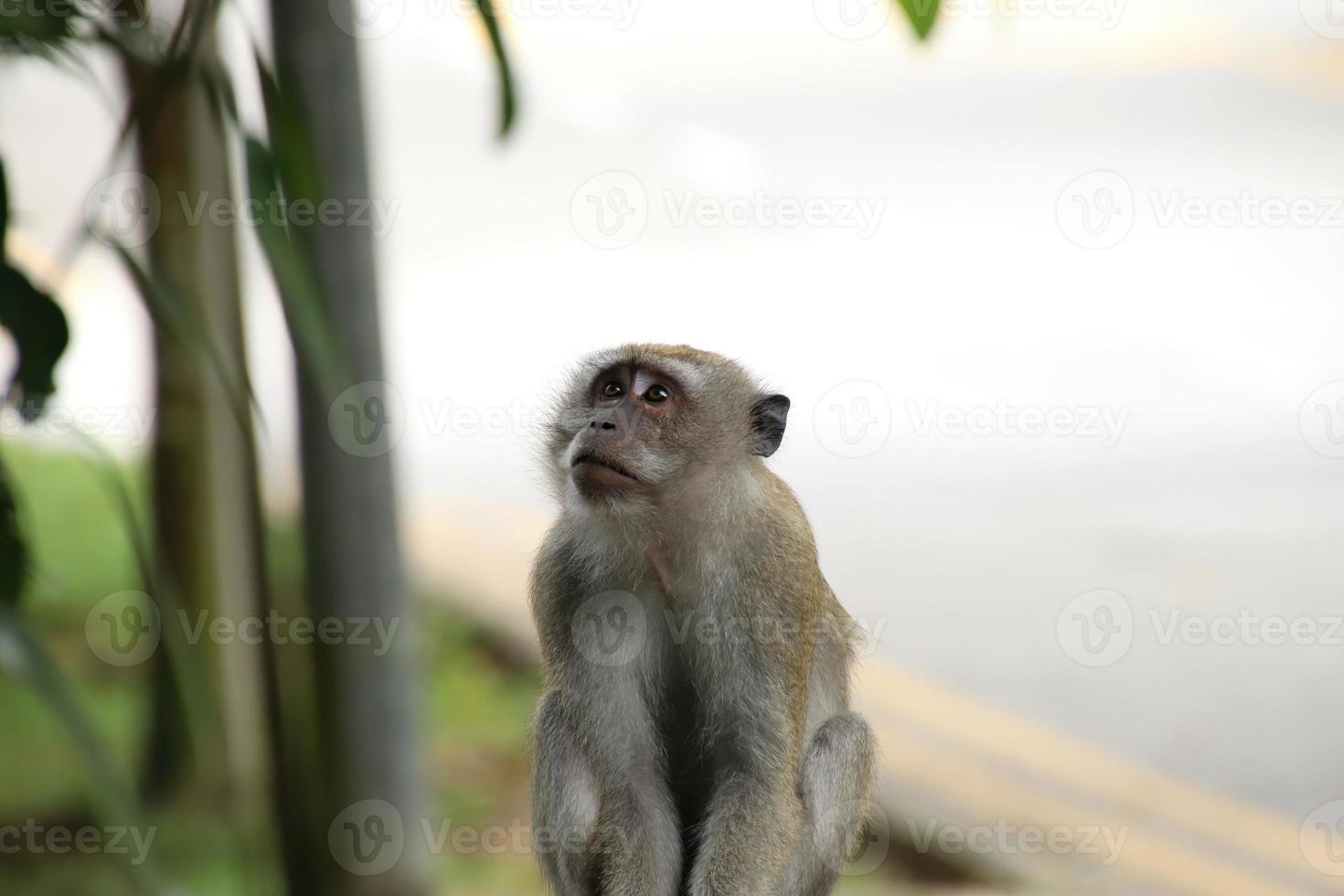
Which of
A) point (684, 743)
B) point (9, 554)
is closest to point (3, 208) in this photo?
point (9, 554)

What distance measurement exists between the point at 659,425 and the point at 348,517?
1675mm

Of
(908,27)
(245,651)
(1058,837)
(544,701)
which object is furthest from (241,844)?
(908,27)

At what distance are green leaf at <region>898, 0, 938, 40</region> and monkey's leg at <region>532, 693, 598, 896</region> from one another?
156 centimetres

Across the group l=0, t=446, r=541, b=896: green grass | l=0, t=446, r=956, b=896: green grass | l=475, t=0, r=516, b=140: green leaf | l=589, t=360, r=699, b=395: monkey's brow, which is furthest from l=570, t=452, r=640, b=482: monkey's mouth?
l=0, t=446, r=541, b=896: green grass

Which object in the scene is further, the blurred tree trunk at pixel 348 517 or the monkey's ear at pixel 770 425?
the blurred tree trunk at pixel 348 517

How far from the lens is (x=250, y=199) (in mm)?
2381

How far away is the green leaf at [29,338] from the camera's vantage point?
2.27 metres

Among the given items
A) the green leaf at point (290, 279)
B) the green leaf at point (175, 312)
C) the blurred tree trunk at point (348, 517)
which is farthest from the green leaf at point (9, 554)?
the blurred tree trunk at point (348, 517)

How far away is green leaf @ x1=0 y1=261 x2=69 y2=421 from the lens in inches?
89.5

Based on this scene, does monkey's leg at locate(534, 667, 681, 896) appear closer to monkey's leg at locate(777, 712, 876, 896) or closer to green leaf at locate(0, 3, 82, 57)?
monkey's leg at locate(777, 712, 876, 896)

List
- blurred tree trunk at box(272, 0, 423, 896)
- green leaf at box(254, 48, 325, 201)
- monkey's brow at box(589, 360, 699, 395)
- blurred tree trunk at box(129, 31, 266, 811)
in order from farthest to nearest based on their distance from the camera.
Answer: blurred tree trunk at box(129, 31, 266, 811)
blurred tree trunk at box(272, 0, 423, 896)
monkey's brow at box(589, 360, 699, 395)
green leaf at box(254, 48, 325, 201)

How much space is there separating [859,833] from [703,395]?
3.45ft

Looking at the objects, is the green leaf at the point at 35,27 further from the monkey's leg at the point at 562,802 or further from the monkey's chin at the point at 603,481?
the monkey's leg at the point at 562,802

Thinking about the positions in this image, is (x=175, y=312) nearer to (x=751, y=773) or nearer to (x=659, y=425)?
(x=659, y=425)
